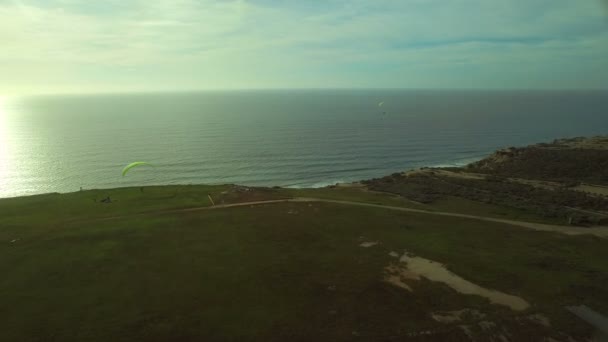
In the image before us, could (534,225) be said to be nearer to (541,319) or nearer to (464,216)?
(464,216)

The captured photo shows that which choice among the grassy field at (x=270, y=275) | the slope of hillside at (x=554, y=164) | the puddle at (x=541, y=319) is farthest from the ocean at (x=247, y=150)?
the puddle at (x=541, y=319)

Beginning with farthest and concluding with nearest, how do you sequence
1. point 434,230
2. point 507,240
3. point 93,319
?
1. point 434,230
2. point 507,240
3. point 93,319

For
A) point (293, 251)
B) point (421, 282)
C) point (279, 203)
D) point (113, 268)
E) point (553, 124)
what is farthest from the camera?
point (553, 124)

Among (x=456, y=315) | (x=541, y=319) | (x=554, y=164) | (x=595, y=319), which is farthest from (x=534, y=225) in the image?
(x=554, y=164)

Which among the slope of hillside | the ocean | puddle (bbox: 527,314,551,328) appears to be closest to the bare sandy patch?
puddle (bbox: 527,314,551,328)

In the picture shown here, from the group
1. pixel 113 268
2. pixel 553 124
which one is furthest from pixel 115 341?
pixel 553 124

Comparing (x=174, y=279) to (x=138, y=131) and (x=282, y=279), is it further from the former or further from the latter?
(x=138, y=131)

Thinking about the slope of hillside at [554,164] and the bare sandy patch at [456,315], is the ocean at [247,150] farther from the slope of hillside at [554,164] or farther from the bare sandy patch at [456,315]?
the bare sandy patch at [456,315]
